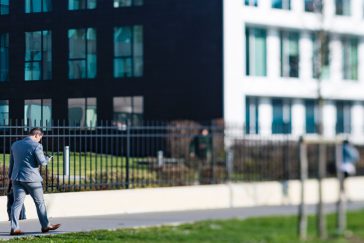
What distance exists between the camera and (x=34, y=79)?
634 inches

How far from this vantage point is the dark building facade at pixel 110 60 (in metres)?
15.9

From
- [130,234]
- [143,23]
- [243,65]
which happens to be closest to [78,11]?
[130,234]

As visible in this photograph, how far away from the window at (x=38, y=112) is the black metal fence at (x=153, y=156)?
0.17 m

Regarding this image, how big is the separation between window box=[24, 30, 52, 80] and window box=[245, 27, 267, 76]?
20.8 m

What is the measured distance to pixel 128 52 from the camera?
3219cm

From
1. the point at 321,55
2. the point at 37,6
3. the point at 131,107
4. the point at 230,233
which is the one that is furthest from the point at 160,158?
the point at 131,107

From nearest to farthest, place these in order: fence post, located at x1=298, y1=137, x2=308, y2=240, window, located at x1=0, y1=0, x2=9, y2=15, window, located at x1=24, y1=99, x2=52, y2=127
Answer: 1. fence post, located at x1=298, y1=137, x2=308, y2=240
2. window, located at x1=0, y1=0, x2=9, y2=15
3. window, located at x1=24, y1=99, x2=52, y2=127

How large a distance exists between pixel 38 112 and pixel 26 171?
341 cm

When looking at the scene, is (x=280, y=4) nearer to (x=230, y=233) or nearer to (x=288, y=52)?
(x=288, y=52)

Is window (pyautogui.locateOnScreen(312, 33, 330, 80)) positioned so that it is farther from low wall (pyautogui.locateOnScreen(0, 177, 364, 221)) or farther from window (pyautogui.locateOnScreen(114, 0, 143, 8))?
window (pyautogui.locateOnScreen(114, 0, 143, 8))

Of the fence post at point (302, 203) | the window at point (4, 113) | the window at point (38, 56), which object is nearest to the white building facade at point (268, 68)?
the window at point (38, 56)

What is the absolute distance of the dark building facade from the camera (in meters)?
15.9

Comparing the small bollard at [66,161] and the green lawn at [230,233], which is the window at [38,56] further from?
the green lawn at [230,233]

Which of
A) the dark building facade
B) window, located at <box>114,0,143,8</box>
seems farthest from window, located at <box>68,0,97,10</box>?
window, located at <box>114,0,143,8</box>
